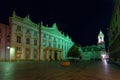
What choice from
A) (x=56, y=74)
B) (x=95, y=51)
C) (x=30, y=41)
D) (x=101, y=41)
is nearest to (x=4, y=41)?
(x=30, y=41)

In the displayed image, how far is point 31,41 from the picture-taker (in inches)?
2813

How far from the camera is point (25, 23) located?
6694 centimetres

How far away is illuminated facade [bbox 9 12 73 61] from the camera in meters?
60.3

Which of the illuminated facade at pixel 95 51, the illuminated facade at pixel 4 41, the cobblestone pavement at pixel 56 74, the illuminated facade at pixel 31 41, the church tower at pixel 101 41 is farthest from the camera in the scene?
the church tower at pixel 101 41

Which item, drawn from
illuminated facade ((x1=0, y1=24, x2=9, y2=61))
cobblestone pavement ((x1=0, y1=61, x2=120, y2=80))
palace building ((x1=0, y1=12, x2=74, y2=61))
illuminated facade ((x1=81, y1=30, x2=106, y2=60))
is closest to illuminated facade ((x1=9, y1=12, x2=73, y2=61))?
palace building ((x1=0, y1=12, x2=74, y2=61))

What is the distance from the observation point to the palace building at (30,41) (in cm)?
5951

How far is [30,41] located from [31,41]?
792 millimetres

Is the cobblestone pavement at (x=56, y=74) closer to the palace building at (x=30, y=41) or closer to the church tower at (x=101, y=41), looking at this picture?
the palace building at (x=30, y=41)

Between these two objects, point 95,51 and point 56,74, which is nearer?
point 56,74

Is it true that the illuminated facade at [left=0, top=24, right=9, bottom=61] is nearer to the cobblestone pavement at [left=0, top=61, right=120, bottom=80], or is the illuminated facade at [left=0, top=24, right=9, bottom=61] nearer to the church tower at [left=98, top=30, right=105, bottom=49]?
the cobblestone pavement at [left=0, top=61, right=120, bottom=80]

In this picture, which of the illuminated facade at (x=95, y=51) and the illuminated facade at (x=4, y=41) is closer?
the illuminated facade at (x=4, y=41)

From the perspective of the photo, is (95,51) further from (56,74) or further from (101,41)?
(56,74)

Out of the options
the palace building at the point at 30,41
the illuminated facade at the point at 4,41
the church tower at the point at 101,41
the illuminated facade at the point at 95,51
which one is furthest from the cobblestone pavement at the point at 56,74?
the church tower at the point at 101,41

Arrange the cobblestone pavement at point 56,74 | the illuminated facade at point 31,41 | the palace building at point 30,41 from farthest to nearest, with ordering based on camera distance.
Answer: the illuminated facade at point 31,41
the palace building at point 30,41
the cobblestone pavement at point 56,74
